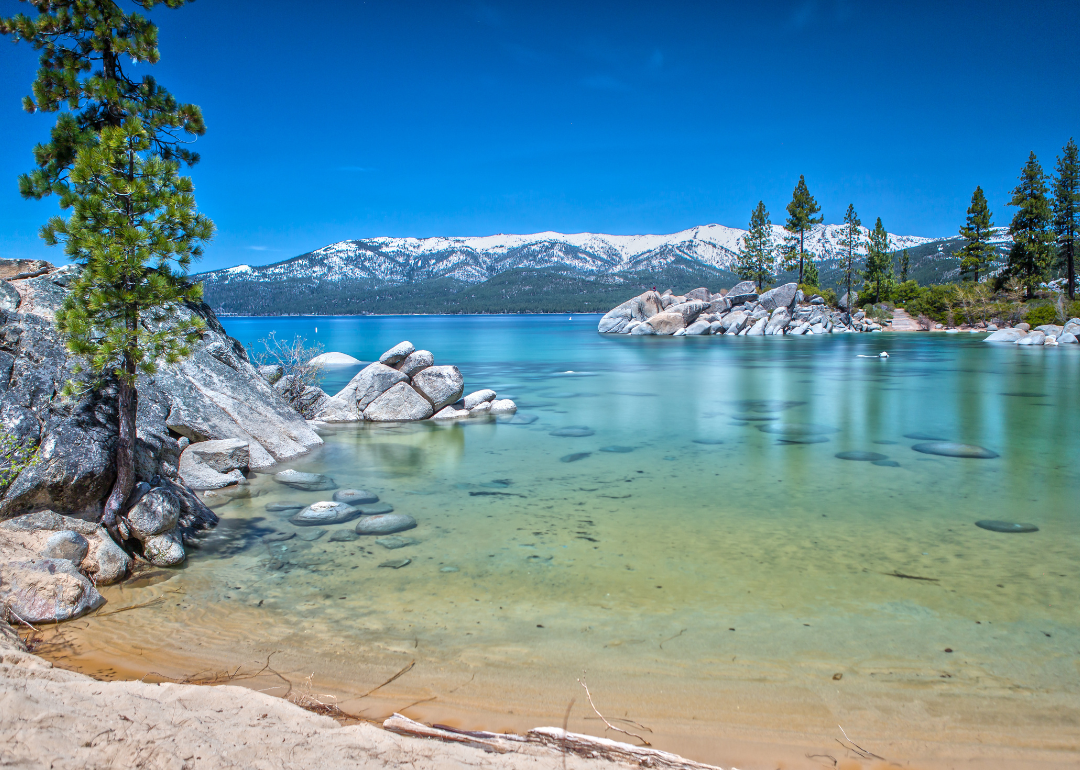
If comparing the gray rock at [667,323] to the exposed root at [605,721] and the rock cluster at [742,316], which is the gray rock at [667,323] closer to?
the rock cluster at [742,316]

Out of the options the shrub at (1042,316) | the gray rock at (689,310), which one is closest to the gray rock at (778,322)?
the gray rock at (689,310)

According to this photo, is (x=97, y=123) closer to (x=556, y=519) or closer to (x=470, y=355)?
(x=556, y=519)

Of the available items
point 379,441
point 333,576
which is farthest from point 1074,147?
point 333,576

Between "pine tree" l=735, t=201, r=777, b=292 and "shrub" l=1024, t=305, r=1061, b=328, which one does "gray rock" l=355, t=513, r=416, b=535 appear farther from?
"pine tree" l=735, t=201, r=777, b=292

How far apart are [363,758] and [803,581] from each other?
5.09m

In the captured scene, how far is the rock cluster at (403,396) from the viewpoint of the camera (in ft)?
59.0

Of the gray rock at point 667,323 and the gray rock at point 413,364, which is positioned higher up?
the gray rock at point 667,323

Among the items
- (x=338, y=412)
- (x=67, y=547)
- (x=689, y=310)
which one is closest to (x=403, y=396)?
(x=338, y=412)

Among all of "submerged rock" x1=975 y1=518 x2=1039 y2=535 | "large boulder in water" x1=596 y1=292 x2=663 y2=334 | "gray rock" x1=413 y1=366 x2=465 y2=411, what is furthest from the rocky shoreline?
"large boulder in water" x1=596 y1=292 x2=663 y2=334

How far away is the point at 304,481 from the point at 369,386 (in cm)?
799

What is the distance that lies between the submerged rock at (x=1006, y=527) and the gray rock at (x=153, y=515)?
10372 mm

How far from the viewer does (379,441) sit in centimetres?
1505

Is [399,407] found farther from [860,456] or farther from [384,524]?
[860,456]

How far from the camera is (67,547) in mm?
6035
